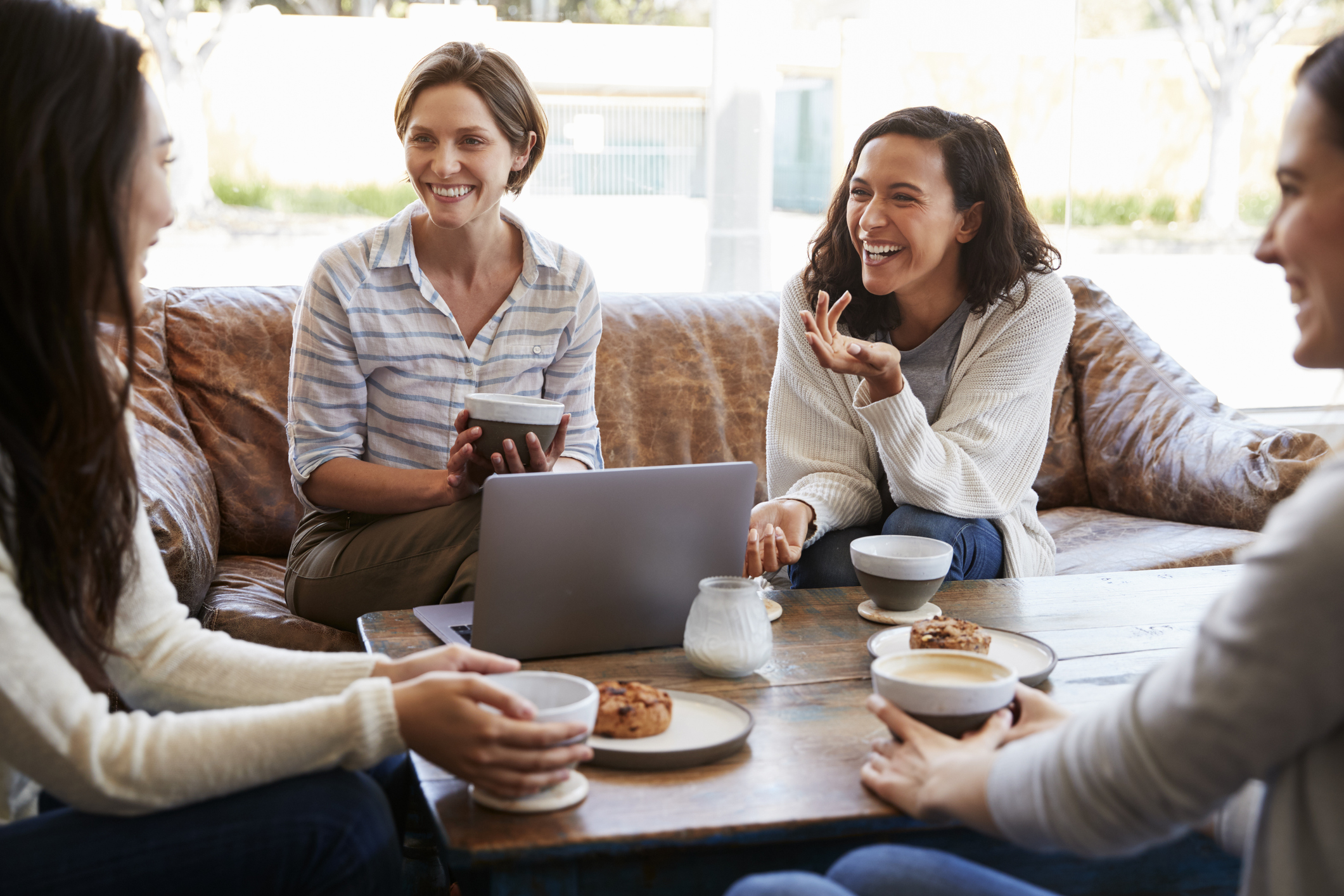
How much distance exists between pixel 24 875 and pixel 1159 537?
2.30 metres

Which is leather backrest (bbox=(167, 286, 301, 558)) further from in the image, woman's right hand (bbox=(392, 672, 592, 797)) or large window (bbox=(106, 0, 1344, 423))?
Result: woman's right hand (bbox=(392, 672, 592, 797))

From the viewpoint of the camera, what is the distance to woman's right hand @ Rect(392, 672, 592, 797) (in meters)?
0.93

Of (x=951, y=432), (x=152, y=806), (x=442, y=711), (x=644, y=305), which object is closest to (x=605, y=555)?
(x=442, y=711)

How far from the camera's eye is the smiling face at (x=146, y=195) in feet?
3.20

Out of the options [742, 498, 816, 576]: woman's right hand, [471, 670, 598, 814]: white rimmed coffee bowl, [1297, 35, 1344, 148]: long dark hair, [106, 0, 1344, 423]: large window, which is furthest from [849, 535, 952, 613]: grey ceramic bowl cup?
[106, 0, 1344, 423]: large window

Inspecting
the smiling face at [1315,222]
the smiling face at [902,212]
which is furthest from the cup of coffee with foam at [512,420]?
the smiling face at [1315,222]

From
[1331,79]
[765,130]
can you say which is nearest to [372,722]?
[1331,79]

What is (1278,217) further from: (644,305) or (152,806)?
(644,305)

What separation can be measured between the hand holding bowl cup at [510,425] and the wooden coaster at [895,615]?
1.59 feet

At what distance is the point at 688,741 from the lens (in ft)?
3.54

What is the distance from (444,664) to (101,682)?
301 millimetres

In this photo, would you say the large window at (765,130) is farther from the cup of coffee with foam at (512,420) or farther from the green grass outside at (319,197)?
the cup of coffee with foam at (512,420)

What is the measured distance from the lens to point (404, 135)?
1986mm

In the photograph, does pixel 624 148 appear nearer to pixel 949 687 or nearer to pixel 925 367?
pixel 925 367
